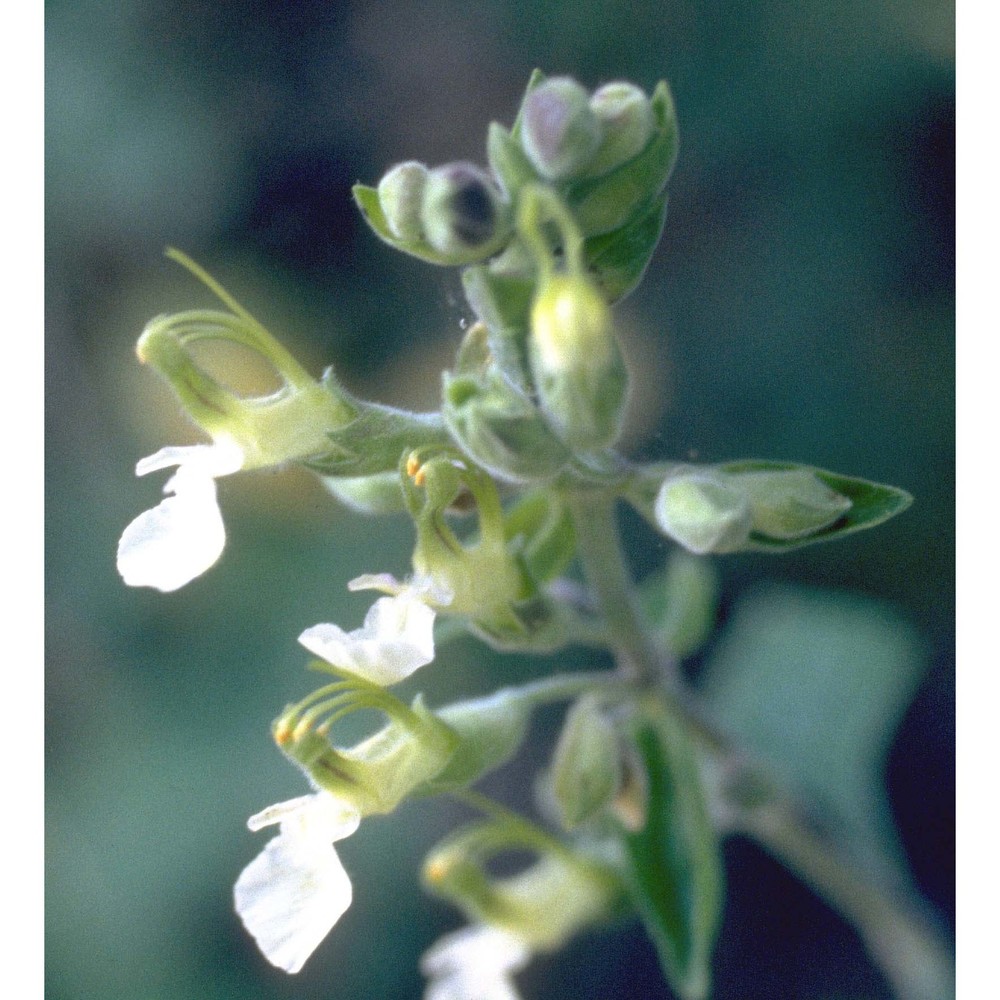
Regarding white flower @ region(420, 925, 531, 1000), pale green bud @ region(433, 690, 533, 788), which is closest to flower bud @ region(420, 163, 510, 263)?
pale green bud @ region(433, 690, 533, 788)

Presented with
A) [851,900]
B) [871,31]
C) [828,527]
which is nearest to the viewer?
[828,527]

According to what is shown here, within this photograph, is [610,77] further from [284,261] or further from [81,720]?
[81,720]

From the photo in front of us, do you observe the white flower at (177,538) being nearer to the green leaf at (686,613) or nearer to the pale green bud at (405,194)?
the pale green bud at (405,194)

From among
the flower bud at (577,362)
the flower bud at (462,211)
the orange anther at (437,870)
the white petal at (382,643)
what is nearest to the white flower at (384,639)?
the white petal at (382,643)

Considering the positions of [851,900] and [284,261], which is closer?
[851,900]

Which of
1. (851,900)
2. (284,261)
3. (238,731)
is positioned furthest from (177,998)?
(284,261)

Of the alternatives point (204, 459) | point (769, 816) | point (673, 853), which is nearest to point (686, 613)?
point (769, 816)
